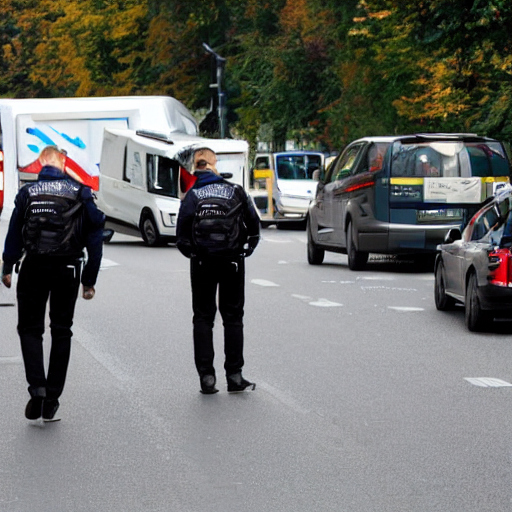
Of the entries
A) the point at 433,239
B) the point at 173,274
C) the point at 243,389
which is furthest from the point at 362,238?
the point at 243,389

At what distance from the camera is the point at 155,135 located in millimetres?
33375

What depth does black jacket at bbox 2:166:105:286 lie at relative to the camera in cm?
952

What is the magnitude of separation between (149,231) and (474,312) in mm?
17977

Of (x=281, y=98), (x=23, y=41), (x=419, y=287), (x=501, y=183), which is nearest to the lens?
(x=419, y=287)

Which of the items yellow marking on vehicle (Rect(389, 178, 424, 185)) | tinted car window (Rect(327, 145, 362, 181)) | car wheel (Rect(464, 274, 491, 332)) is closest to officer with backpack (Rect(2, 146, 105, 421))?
car wheel (Rect(464, 274, 491, 332))

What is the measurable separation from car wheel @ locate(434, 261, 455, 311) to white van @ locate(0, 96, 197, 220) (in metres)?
19.8

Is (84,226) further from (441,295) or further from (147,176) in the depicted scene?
(147,176)

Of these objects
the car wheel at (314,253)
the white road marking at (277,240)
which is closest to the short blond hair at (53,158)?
the car wheel at (314,253)

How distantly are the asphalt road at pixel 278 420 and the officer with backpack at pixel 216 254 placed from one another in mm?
249

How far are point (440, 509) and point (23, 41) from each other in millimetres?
70801

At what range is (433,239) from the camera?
22.7 metres

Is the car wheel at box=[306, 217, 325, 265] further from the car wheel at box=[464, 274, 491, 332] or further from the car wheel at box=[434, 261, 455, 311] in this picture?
the car wheel at box=[464, 274, 491, 332]

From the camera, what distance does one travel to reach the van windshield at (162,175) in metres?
32.4

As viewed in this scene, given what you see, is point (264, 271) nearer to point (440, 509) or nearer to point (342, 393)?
point (342, 393)
